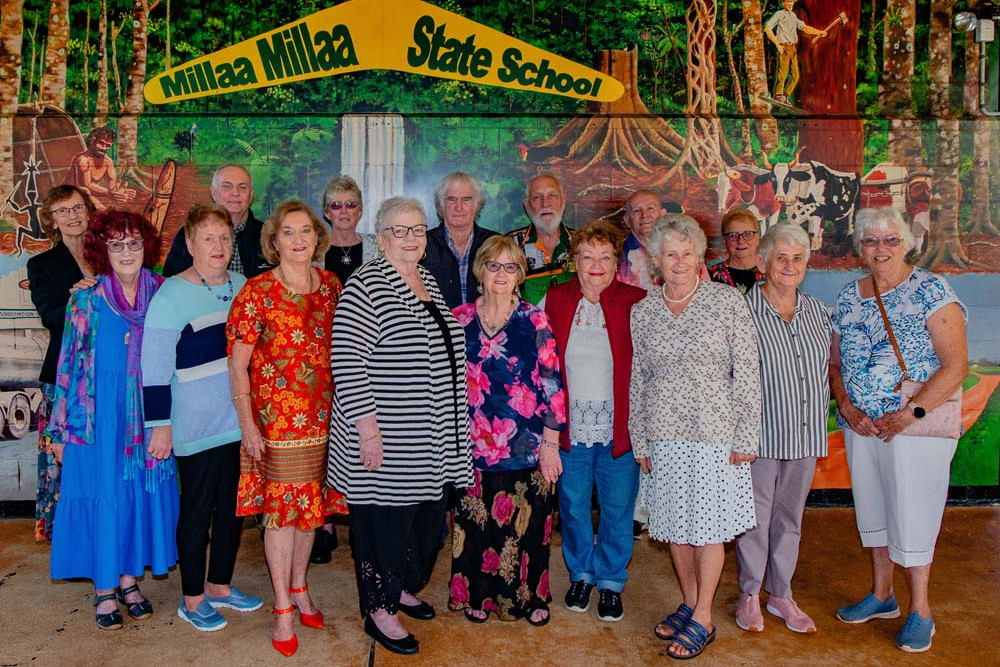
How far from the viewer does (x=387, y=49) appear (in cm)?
517

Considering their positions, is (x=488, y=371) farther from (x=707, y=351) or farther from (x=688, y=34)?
(x=688, y=34)

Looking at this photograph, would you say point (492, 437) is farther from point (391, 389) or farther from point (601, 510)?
point (601, 510)

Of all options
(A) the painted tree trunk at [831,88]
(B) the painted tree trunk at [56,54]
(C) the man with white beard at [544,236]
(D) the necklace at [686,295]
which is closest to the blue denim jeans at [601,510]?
(D) the necklace at [686,295]

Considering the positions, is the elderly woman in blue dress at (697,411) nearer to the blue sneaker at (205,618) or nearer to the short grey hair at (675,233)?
the short grey hair at (675,233)

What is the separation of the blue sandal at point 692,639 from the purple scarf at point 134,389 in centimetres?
238

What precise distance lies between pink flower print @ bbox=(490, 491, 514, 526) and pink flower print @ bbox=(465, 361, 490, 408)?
0.43 meters

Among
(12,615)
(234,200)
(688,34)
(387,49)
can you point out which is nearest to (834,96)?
(688,34)

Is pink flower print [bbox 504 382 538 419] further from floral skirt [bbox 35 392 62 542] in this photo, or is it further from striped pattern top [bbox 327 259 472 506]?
floral skirt [bbox 35 392 62 542]

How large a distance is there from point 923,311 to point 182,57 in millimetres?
4662

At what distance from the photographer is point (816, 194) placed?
544 cm

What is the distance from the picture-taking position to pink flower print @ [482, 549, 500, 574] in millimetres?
3529

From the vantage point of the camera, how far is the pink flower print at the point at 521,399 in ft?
11.1

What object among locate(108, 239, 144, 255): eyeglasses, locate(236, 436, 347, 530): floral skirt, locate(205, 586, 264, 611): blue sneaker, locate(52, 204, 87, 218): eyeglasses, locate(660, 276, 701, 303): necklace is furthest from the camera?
locate(52, 204, 87, 218): eyeglasses

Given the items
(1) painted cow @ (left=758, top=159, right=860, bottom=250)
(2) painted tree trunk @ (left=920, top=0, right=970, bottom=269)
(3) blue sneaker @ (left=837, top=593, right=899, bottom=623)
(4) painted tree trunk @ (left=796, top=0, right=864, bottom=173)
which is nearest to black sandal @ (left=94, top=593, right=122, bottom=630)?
(3) blue sneaker @ (left=837, top=593, right=899, bottom=623)
